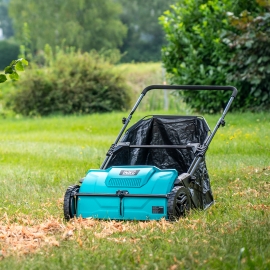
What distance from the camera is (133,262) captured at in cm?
381

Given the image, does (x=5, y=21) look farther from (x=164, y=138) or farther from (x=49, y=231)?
(x=49, y=231)

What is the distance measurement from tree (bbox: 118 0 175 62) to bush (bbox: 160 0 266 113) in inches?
1725

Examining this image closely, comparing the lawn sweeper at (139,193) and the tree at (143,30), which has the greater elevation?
the lawn sweeper at (139,193)

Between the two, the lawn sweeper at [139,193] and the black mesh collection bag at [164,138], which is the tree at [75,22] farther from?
the lawn sweeper at [139,193]

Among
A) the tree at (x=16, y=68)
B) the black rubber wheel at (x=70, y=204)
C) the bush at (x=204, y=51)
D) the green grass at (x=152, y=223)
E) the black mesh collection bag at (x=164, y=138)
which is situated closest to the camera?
the green grass at (x=152, y=223)

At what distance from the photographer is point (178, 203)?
510 centimetres

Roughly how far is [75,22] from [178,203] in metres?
52.1

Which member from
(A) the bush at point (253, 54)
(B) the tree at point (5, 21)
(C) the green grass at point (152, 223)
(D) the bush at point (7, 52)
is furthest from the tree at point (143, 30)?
(C) the green grass at point (152, 223)

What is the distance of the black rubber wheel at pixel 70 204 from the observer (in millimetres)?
5301

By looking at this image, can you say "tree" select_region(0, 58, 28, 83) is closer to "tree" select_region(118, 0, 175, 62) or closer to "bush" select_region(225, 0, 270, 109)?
"bush" select_region(225, 0, 270, 109)

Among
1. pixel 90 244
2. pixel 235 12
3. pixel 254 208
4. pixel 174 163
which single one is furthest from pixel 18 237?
pixel 235 12

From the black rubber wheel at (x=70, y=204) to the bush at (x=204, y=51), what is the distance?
7.68 metres

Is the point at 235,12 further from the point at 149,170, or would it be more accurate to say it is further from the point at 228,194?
the point at 149,170

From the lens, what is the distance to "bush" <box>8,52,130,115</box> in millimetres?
18344
